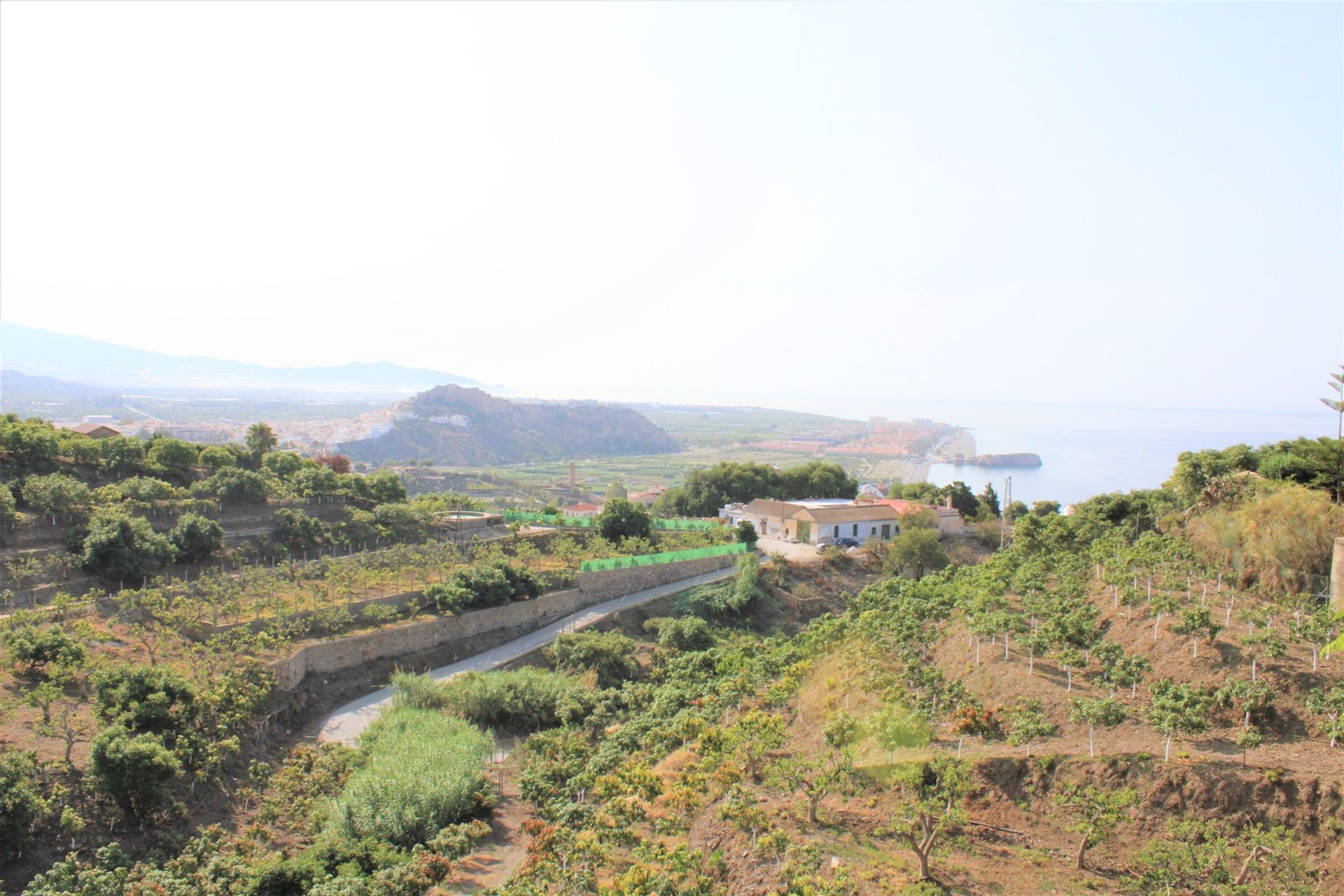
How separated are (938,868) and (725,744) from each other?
4012mm

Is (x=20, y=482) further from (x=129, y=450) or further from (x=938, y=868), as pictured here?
(x=938, y=868)

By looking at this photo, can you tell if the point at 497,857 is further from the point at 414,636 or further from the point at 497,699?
the point at 414,636

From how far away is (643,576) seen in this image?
2805cm

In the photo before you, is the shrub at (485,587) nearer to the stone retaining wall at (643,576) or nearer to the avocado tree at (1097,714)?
the stone retaining wall at (643,576)

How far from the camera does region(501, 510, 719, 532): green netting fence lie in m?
32.8

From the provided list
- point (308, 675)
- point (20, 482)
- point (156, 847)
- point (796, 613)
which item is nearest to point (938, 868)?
point (156, 847)

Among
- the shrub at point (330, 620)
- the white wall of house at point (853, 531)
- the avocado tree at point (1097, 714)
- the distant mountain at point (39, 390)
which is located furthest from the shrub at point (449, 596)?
the distant mountain at point (39, 390)

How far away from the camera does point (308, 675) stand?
18.9m

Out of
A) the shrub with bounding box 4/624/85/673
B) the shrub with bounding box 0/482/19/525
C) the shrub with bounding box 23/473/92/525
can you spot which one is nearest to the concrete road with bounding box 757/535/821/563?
the shrub with bounding box 4/624/85/673

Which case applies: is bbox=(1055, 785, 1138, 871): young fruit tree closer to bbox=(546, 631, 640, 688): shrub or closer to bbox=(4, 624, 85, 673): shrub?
bbox=(546, 631, 640, 688): shrub

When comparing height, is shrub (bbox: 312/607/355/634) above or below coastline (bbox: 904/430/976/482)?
below

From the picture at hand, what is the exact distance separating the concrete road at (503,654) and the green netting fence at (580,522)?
450cm

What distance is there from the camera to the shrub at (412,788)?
12312mm

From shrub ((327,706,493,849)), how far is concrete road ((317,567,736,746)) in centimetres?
213
